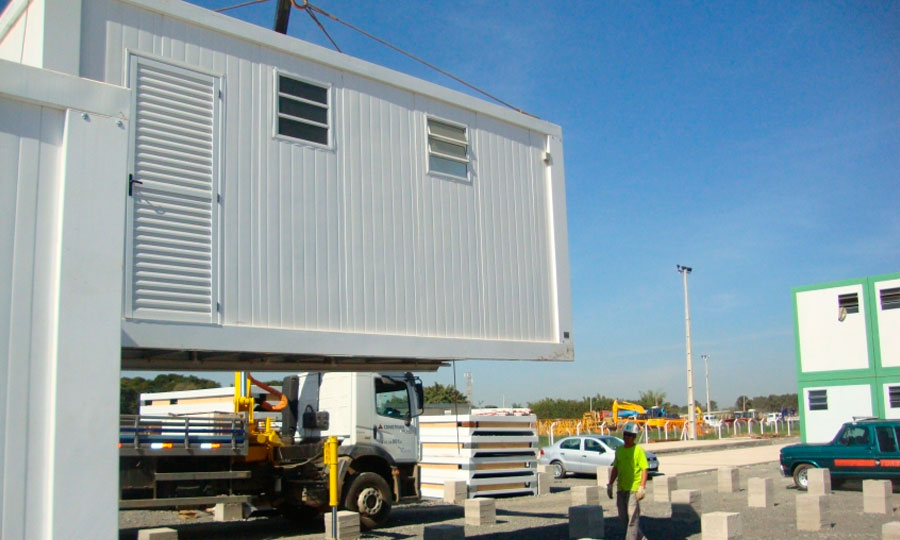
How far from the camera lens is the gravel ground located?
42.4 ft

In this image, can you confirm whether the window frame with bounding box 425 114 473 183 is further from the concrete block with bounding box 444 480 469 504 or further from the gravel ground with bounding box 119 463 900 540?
the concrete block with bounding box 444 480 469 504

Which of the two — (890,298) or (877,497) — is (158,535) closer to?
(877,497)

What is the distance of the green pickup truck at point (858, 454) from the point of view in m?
17.6

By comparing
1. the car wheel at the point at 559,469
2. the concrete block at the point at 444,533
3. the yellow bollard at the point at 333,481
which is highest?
the yellow bollard at the point at 333,481

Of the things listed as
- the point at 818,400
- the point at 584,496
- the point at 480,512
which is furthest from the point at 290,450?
the point at 818,400

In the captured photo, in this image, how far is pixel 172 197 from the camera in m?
7.27

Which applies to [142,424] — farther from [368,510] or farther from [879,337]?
[879,337]

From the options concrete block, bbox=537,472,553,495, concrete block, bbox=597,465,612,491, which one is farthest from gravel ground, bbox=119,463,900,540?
concrete block, bbox=597,465,612,491

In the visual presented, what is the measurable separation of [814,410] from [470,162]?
23.3 meters

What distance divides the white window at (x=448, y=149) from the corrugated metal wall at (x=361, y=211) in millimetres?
113

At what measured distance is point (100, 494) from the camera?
170 inches

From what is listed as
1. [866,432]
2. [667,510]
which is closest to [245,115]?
[667,510]

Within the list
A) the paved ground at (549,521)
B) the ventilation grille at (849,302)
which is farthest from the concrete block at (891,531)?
the ventilation grille at (849,302)

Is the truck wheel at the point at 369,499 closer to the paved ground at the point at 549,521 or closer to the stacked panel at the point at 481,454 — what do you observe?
the paved ground at the point at 549,521
